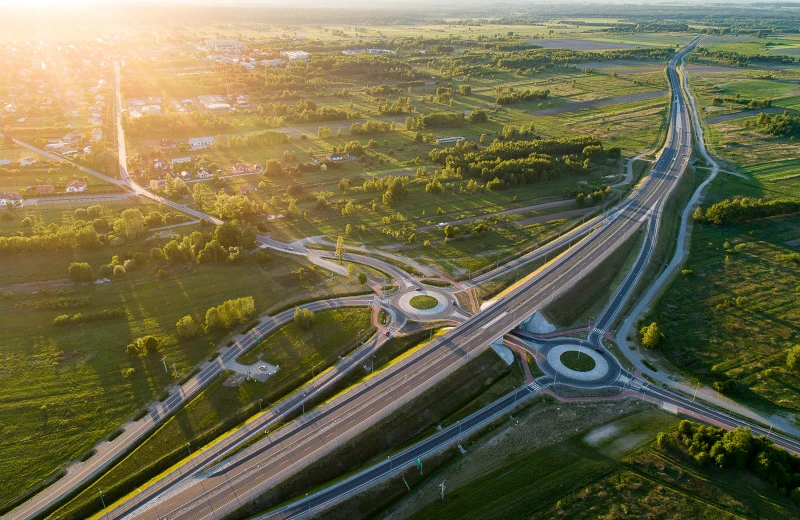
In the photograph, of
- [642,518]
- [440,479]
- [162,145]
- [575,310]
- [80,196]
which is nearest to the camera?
[642,518]

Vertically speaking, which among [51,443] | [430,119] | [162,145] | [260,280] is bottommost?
[51,443]

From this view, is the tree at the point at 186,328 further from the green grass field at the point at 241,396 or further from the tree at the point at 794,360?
the tree at the point at 794,360

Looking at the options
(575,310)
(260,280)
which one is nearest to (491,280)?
(575,310)

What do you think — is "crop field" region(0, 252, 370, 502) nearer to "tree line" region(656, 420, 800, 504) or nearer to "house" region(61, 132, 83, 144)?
"tree line" region(656, 420, 800, 504)

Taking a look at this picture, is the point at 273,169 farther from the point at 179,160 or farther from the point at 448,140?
the point at 448,140

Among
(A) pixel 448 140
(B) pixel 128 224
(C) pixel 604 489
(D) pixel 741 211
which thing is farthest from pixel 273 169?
(D) pixel 741 211

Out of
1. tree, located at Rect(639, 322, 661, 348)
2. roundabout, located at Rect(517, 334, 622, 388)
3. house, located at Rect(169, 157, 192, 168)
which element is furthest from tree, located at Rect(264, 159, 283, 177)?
tree, located at Rect(639, 322, 661, 348)

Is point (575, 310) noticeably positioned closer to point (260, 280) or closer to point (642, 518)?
point (642, 518)
